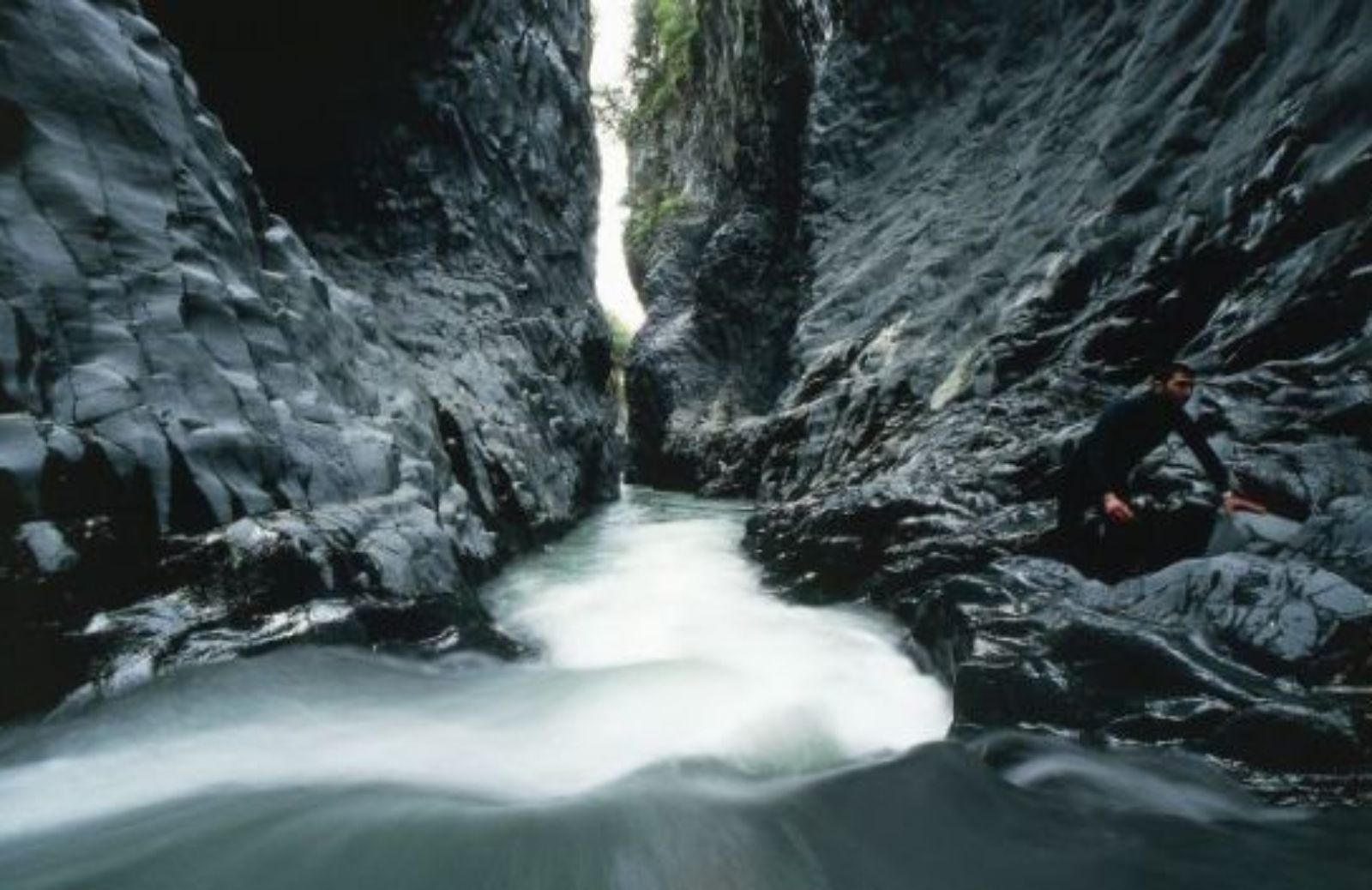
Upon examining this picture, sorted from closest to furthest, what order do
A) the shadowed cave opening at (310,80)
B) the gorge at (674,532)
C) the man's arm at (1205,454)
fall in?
the gorge at (674,532)
the man's arm at (1205,454)
the shadowed cave opening at (310,80)

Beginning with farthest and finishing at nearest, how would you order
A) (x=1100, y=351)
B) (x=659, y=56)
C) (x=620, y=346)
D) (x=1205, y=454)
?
(x=620, y=346) → (x=659, y=56) → (x=1100, y=351) → (x=1205, y=454)

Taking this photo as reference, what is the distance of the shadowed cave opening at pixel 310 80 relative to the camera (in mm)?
10531

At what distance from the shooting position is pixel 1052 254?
892cm

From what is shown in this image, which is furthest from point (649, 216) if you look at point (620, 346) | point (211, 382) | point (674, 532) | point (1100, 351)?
point (211, 382)

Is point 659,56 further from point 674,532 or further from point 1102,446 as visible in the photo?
point 1102,446

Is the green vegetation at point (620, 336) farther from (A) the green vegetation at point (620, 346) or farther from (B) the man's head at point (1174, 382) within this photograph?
(B) the man's head at point (1174, 382)

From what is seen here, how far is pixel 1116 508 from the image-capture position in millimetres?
4988

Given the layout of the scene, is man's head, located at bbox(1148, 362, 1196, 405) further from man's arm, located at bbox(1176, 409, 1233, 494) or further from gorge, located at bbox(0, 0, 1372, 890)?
gorge, located at bbox(0, 0, 1372, 890)

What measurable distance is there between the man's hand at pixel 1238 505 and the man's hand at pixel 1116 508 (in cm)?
49

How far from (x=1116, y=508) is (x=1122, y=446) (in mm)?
459

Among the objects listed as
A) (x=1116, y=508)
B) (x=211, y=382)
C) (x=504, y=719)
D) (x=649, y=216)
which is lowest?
(x=504, y=719)

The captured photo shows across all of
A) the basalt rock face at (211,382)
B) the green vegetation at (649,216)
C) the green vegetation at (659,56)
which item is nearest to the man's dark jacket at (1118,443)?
the basalt rock face at (211,382)

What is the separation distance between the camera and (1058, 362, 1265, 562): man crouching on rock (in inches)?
198

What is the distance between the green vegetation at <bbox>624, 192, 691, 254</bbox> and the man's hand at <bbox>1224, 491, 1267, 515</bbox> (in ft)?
79.6
